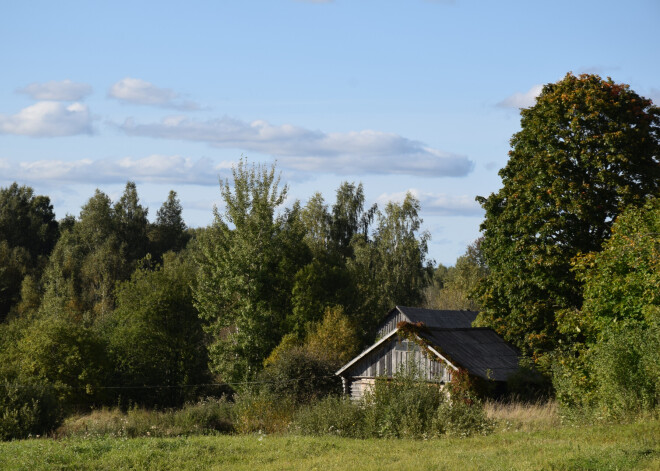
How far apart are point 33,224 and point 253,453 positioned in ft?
255

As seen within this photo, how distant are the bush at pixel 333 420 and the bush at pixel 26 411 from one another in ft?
37.1

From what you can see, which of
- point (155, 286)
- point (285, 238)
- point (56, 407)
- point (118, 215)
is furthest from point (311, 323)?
point (118, 215)

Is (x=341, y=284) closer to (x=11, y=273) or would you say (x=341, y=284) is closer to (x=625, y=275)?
(x=625, y=275)

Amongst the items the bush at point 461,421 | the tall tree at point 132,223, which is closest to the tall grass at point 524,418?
the bush at point 461,421

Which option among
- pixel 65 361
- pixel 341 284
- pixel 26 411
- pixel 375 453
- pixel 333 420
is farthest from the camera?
pixel 341 284

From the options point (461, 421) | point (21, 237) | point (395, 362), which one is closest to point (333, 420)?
point (461, 421)

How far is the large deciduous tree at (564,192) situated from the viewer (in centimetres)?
2997

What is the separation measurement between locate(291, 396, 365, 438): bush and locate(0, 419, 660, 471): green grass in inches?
141

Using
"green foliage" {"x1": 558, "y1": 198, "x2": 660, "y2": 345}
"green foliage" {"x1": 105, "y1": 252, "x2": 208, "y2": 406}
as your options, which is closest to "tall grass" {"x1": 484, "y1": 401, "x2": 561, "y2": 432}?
"green foliage" {"x1": 558, "y1": 198, "x2": 660, "y2": 345}

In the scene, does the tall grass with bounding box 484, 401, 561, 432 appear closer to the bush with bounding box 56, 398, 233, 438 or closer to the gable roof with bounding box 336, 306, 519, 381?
the gable roof with bounding box 336, 306, 519, 381

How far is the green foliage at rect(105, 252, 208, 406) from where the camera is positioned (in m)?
48.7

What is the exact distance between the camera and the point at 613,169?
30.3 metres

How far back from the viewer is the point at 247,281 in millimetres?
47000

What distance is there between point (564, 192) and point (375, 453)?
16.2 m
